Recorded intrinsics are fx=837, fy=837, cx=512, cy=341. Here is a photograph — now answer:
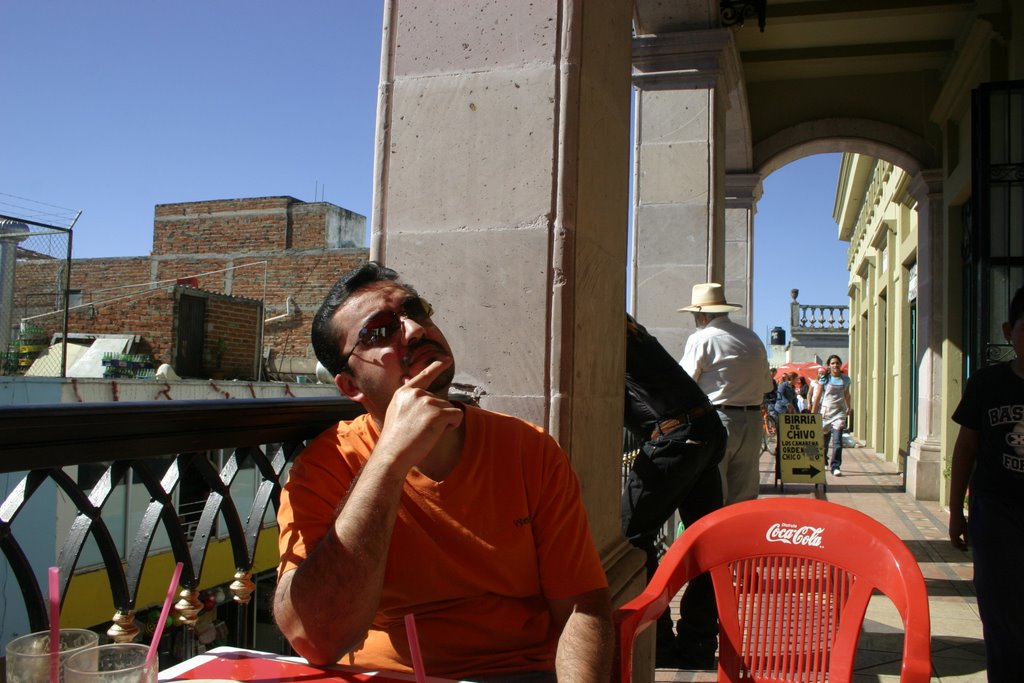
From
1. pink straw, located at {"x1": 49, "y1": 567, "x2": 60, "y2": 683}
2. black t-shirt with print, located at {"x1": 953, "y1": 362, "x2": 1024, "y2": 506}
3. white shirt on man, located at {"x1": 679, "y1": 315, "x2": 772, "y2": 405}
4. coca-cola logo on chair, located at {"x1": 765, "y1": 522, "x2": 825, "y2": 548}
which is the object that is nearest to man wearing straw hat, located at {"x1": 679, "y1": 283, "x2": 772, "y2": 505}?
white shirt on man, located at {"x1": 679, "y1": 315, "x2": 772, "y2": 405}

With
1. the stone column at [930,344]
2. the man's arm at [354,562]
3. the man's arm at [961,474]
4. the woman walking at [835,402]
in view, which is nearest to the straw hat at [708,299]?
the man's arm at [961,474]

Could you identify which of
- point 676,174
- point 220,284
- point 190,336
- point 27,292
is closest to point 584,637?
point 676,174

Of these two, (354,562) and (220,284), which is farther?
(220,284)

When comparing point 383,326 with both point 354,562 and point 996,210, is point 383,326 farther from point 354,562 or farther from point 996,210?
point 996,210

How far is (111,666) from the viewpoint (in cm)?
122

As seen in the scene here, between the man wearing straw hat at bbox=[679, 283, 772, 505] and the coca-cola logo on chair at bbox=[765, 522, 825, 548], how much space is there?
3335mm

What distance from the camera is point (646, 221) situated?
694cm

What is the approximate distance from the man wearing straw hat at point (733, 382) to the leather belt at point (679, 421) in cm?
148

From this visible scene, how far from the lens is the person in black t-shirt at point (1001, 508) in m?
2.98

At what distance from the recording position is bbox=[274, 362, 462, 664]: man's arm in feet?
5.15

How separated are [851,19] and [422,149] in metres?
7.45

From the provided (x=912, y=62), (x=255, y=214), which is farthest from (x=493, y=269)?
(x=255, y=214)

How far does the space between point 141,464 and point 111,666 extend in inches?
19.9

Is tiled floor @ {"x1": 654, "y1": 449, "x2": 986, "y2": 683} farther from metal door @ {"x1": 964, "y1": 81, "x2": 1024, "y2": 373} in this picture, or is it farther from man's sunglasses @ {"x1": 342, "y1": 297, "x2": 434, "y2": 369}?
man's sunglasses @ {"x1": 342, "y1": 297, "x2": 434, "y2": 369}
